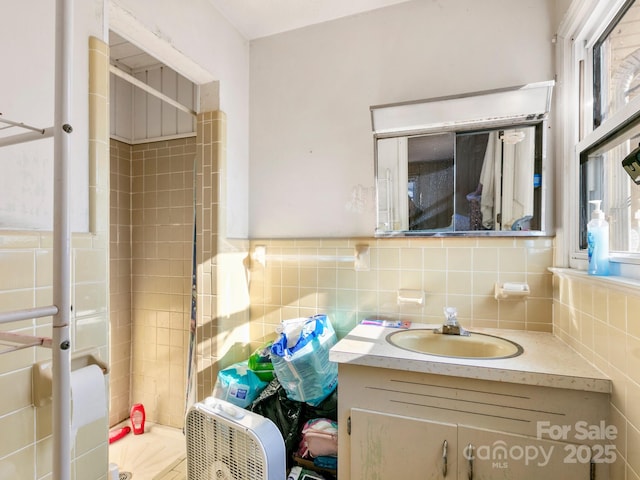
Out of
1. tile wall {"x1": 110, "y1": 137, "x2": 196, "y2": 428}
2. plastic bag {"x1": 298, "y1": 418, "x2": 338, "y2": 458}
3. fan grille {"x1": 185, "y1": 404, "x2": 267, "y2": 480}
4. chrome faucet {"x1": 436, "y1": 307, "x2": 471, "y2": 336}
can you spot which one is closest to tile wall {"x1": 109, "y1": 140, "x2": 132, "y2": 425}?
tile wall {"x1": 110, "y1": 137, "x2": 196, "y2": 428}

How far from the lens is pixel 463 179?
5.19 feet

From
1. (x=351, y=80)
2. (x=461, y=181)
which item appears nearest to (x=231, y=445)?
(x=461, y=181)

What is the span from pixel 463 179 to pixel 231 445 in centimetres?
151

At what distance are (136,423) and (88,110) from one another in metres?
1.99

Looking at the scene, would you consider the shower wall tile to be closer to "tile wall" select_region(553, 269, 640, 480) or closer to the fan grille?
the fan grille

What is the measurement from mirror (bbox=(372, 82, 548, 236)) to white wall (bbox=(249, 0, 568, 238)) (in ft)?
0.43

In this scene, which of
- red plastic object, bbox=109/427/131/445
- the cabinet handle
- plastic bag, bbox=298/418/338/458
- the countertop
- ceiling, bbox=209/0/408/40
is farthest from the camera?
red plastic object, bbox=109/427/131/445

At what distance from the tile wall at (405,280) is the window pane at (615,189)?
279mm

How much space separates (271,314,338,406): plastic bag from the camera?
137 cm

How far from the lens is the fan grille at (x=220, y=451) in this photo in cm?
116

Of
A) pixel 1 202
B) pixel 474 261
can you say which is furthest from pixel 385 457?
pixel 1 202

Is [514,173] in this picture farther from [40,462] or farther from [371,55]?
[40,462]

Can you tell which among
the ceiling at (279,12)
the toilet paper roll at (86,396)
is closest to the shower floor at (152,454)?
the toilet paper roll at (86,396)

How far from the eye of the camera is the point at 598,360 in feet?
3.36
